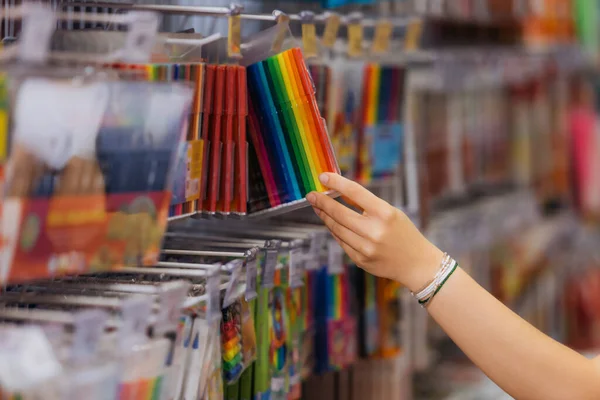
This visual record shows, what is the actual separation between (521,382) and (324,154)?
18.8 inches

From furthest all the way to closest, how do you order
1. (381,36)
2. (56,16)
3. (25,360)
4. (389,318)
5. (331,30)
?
(389,318) < (381,36) < (331,30) < (56,16) < (25,360)

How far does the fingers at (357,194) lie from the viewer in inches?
46.1

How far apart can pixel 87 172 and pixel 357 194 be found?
413mm

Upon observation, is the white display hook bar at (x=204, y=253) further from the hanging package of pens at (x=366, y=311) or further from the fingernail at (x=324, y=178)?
the hanging package of pens at (x=366, y=311)

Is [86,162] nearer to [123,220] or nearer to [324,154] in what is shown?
[123,220]

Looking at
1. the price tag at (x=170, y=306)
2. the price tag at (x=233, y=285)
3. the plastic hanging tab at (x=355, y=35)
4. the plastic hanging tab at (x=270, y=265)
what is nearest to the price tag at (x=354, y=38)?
the plastic hanging tab at (x=355, y=35)

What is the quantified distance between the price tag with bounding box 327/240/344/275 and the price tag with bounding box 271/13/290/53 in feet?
1.38

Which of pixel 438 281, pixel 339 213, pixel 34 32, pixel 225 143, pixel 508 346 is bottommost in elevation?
pixel 508 346

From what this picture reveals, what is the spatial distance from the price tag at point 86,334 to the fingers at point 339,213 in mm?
414

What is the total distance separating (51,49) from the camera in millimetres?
1003

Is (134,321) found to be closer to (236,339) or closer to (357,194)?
(236,339)

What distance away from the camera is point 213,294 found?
1.12 m

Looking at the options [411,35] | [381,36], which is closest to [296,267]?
[381,36]

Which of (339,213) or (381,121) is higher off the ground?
(381,121)
